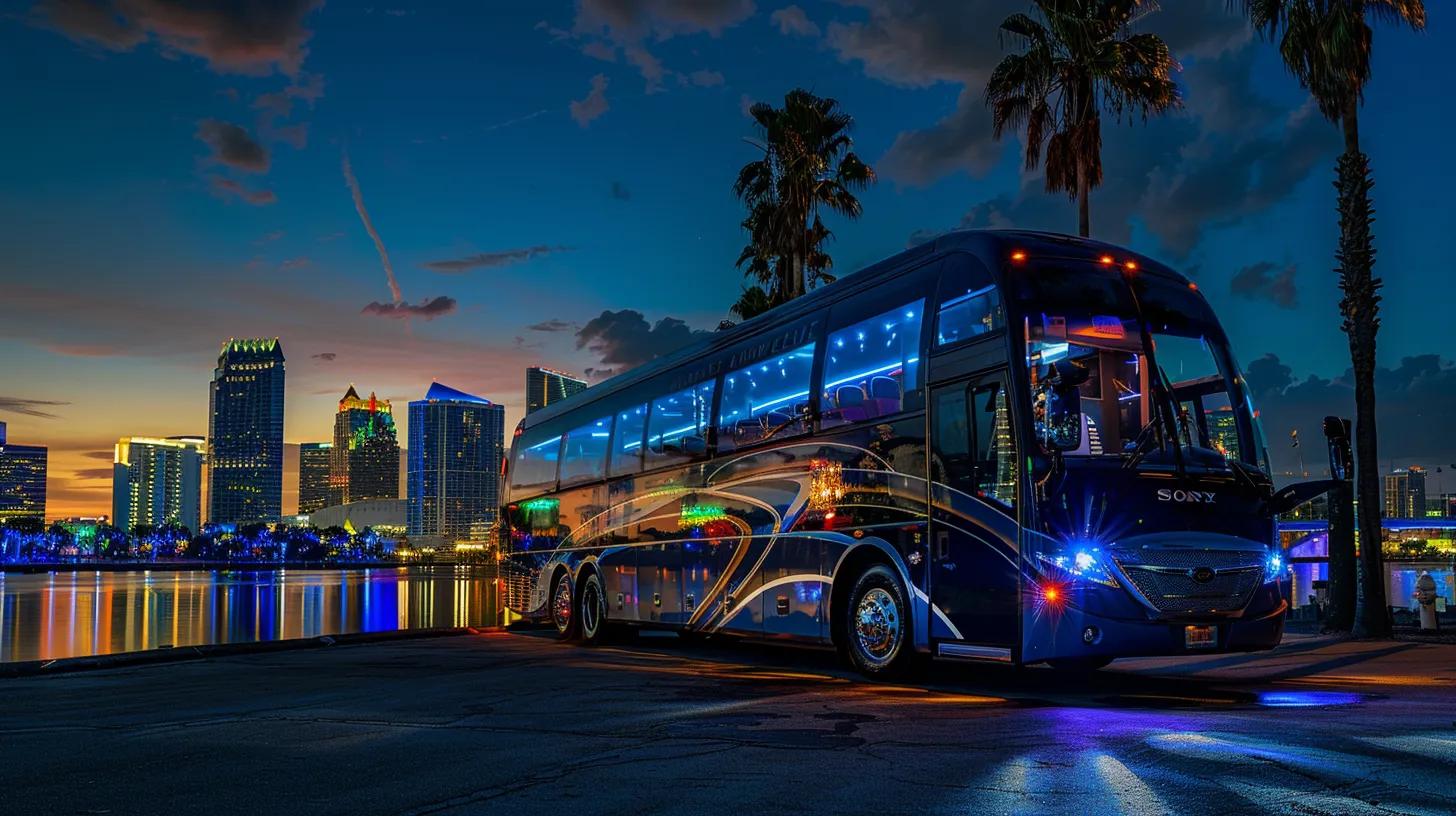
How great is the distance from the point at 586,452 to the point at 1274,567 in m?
12.0

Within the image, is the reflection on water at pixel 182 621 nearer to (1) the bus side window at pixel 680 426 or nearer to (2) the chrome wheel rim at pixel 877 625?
(1) the bus side window at pixel 680 426

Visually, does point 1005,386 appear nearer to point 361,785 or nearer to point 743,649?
point 361,785

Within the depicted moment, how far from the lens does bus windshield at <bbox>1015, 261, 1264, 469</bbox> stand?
1103cm

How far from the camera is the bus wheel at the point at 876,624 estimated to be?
40.7 feet

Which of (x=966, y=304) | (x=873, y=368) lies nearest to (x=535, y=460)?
(x=873, y=368)

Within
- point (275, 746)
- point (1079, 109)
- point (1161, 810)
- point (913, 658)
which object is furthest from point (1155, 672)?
point (1079, 109)

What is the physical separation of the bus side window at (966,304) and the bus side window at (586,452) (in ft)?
29.2

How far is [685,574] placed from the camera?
17312 millimetres

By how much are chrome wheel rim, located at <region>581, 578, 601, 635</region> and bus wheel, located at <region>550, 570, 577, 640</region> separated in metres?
0.30

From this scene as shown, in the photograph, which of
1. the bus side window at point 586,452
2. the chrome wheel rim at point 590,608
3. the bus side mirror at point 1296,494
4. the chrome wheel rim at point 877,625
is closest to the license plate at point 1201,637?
the bus side mirror at point 1296,494

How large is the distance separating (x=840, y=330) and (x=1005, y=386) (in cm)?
312

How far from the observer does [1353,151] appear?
20312mm

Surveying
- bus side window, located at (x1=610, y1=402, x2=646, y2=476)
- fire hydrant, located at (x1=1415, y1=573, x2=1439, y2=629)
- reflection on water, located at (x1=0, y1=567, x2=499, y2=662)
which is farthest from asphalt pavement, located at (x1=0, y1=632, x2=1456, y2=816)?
reflection on water, located at (x1=0, y1=567, x2=499, y2=662)

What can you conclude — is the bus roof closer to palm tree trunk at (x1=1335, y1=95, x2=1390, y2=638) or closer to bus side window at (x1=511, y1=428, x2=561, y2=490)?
bus side window at (x1=511, y1=428, x2=561, y2=490)
